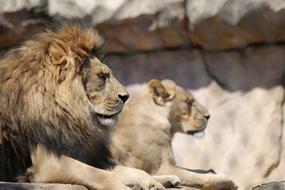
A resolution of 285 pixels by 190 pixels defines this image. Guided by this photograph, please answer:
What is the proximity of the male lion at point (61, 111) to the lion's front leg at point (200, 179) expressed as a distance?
0.58m

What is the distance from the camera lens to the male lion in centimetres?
Answer: 295

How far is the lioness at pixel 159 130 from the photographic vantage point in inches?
148

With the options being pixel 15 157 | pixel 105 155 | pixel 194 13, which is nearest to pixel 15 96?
pixel 15 157

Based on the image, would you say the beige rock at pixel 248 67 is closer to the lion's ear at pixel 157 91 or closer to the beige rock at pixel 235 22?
the beige rock at pixel 235 22

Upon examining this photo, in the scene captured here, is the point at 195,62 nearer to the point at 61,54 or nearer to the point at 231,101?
the point at 231,101

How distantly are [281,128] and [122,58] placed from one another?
0.87 m

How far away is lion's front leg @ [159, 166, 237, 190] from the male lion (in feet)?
1.89

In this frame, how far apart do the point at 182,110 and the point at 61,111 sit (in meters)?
1.29

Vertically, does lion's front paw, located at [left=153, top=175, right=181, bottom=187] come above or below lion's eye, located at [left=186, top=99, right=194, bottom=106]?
below

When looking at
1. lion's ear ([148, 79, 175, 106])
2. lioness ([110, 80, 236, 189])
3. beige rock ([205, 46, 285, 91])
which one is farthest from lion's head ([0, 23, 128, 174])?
beige rock ([205, 46, 285, 91])

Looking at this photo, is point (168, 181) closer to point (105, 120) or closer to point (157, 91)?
point (105, 120)

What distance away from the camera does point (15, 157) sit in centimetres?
298

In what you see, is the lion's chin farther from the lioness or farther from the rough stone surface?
the rough stone surface

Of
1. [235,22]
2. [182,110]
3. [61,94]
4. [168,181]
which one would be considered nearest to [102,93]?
[61,94]
